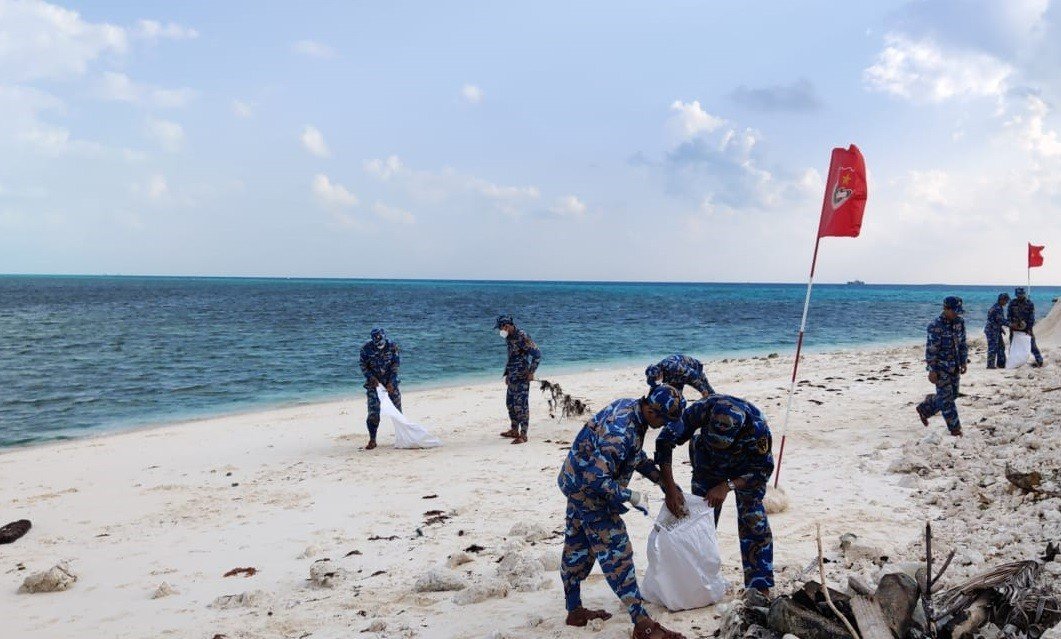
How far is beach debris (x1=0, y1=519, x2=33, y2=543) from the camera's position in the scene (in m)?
6.54

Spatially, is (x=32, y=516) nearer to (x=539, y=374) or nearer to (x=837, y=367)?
(x=539, y=374)

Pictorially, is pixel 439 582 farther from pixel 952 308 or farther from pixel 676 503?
pixel 952 308

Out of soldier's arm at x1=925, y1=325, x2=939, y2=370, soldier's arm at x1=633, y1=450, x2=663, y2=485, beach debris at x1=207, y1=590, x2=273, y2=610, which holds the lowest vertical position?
beach debris at x1=207, y1=590, x2=273, y2=610

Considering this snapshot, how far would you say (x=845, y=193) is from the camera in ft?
20.7

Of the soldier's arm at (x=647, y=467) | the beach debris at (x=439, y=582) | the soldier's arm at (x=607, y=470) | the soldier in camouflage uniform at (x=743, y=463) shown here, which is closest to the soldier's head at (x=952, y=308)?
the soldier in camouflage uniform at (x=743, y=463)

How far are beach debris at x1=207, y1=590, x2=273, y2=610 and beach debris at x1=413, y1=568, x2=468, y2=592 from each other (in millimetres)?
1098

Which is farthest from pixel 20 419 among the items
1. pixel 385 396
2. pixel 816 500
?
pixel 816 500

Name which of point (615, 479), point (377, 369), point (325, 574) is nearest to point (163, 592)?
point (325, 574)

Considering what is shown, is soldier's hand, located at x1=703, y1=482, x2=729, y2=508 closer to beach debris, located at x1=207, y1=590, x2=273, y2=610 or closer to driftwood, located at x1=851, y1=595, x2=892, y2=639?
driftwood, located at x1=851, y1=595, x2=892, y2=639

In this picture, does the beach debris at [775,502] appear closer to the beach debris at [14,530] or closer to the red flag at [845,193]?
the red flag at [845,193]

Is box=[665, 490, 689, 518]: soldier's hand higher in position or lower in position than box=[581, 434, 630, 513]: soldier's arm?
lower

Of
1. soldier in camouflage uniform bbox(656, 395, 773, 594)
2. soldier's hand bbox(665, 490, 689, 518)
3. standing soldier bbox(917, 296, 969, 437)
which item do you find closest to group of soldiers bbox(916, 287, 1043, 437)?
standing soldier bbox(917, 296, 969, 437)

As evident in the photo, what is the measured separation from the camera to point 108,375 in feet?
62.9

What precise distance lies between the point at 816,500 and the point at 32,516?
8253 millimetres
